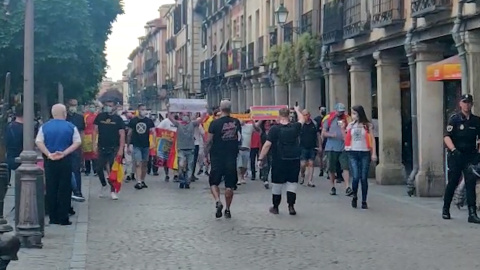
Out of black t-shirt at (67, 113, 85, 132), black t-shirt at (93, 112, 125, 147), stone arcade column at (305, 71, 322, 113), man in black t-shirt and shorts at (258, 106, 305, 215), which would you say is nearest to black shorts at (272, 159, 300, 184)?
man in black t-shirt and shorts at (258, 106, 305, 215)

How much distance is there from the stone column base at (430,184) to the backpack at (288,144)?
4328 mm

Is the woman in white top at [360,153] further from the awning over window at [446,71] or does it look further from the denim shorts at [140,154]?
the denim shorts at [140,154]

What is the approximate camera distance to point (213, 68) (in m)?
52.0

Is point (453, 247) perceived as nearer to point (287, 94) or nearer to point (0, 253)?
point (0, 253)

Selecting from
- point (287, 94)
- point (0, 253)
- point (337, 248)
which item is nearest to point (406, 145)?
point (287, 94)

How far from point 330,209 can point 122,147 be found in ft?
13.8

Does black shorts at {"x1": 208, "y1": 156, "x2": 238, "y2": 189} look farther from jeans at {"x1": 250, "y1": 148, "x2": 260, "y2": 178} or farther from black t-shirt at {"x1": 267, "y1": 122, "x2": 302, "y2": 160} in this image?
jeans at {"x1": 250, "y1": 148, "x2": 260, "y2": 178}

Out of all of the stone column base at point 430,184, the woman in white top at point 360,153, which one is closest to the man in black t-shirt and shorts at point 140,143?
the stone column base at point 430,184

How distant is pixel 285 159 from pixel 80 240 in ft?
13.7

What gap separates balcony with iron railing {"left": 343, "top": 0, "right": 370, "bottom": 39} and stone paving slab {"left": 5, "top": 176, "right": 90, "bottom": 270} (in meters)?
9.84

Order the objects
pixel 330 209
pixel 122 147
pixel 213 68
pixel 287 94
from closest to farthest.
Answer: pixel 330 209, pixel 122 147, pixel 287 94, pixel 213 68

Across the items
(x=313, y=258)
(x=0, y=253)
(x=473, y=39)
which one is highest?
(x=473, y=39)

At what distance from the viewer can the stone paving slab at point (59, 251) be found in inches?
407

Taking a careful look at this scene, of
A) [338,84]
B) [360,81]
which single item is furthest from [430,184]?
[338,84]
